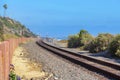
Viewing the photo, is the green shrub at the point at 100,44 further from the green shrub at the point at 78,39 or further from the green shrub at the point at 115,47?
the green shrub at the point at 78,39

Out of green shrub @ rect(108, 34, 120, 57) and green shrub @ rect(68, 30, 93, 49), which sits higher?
green shrub @ rect(68, 30, 93, 49)

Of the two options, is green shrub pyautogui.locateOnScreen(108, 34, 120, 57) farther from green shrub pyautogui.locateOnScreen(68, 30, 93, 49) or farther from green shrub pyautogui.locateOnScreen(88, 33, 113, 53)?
green shrub pyautogui.locateOnScreen(68, 30, 93, 49)

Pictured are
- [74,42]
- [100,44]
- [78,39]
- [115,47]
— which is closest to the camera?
[115,47]

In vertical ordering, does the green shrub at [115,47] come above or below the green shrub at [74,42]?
below

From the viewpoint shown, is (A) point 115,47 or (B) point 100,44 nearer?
(A) point 115,47

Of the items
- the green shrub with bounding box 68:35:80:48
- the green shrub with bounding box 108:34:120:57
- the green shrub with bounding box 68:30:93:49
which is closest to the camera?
the green shrub with bounding box 108:34:120:57

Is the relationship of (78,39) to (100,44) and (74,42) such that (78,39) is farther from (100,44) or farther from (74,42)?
(100,44)

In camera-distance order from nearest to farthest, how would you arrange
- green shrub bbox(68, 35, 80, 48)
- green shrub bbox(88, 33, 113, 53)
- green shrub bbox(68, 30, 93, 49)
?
green shrub bbox(88, 33, 113, 53) < green shrub bbox(68, 30, 93, 49) < green shrub bbox(68, 35, 80, 48)

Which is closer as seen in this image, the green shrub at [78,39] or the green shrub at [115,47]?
the green shrub at [115,47]

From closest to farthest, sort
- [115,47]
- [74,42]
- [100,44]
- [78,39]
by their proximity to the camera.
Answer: [115,47]
[100,44]
[78,39]
[74,42]

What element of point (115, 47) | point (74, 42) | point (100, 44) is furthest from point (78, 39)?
point (115, 47)

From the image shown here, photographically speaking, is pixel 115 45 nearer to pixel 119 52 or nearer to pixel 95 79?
pixel 119 52

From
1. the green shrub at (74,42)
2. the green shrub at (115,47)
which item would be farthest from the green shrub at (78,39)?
the green shrub at (115,47)

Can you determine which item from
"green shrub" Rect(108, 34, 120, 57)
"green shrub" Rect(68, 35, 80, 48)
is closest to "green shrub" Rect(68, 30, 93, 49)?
"green shrub" Rect(68, 35, 80, 48)
